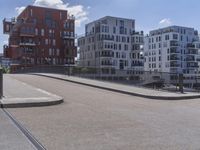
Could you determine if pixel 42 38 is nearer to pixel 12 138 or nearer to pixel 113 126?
pixel 113 126

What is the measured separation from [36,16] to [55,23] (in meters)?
6.04

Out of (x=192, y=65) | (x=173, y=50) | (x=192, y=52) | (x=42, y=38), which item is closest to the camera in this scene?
(x=42, y=38)

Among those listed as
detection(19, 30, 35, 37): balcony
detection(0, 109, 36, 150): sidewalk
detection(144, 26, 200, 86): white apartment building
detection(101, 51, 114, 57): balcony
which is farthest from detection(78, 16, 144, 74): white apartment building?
detection(0, 109, 36, 150): sidewalk

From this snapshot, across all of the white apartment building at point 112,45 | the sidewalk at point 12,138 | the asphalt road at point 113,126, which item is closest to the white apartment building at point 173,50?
the white apartment building at point 112,45

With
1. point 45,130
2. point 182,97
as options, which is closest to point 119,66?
point 182,97

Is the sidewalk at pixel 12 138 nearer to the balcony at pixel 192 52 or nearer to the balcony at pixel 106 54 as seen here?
the balcony at pixel 106 54

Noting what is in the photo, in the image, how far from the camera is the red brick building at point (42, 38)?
98.5 metres

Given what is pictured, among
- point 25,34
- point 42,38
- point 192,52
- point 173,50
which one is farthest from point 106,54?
point 192,52

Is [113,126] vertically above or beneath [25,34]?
beneath

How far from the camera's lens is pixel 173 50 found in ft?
403

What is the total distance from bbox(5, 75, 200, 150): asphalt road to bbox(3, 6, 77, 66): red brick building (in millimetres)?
85665

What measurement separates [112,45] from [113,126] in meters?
103

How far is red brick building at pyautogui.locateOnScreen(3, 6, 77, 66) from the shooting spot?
3878 inches

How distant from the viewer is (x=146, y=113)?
487 inches
